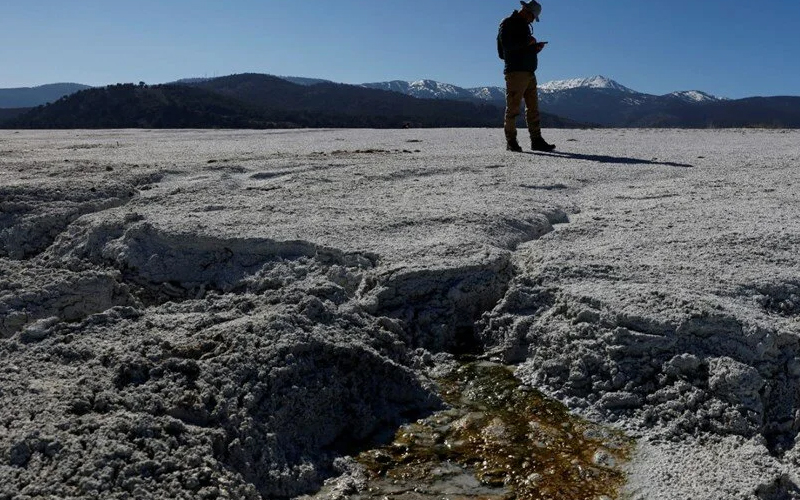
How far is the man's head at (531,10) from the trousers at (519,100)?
60 centimetres

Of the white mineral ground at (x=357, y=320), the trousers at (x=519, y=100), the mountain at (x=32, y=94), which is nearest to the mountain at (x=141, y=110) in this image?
the trousers at (x=519, y=100)

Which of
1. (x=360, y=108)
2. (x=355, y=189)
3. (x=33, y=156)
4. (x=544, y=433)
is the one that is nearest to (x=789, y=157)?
(x=355, y=189)

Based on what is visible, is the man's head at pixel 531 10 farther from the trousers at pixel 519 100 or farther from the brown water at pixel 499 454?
the brown water at pixel 499 454

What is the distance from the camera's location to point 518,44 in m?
7.87

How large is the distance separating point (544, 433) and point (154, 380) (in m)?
1.48

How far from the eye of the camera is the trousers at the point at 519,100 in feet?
26.2

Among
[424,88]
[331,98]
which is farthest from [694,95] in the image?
[331,98]

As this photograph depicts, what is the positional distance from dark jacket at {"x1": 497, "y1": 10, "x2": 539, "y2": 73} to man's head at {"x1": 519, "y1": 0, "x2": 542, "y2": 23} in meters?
0.05

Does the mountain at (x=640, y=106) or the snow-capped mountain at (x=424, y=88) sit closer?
the mountain at (x=640, y=106)

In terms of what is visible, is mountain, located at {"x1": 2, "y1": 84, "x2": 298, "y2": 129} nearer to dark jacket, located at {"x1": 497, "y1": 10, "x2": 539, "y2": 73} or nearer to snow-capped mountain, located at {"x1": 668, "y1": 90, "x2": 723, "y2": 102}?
dark jacket, located at {"x1": 497, "y1": 10, "x2": 539, "y2": 73}

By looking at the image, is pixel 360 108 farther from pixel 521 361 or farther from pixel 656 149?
pixel 521 361

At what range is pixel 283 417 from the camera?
106 inches

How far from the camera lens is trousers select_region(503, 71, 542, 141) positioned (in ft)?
26.2

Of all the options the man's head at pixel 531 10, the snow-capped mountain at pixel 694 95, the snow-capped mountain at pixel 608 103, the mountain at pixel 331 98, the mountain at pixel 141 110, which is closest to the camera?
the man's head at pixel 531 10
